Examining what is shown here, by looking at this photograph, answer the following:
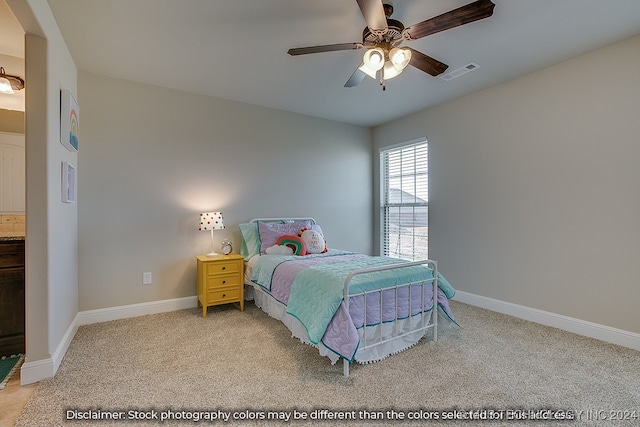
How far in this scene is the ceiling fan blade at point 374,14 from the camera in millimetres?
1677

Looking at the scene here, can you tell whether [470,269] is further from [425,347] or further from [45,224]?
[45,224]

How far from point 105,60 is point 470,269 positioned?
455 cm

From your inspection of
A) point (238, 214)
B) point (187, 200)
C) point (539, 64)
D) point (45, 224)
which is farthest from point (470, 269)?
point (45, 224)

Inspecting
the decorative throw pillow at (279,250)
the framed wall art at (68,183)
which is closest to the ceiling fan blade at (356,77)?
the decorative throw pillow at (279,250)

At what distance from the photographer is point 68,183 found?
2549 millimetres

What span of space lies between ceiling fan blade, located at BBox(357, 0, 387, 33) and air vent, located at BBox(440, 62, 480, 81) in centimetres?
150

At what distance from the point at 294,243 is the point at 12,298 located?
2.46 m

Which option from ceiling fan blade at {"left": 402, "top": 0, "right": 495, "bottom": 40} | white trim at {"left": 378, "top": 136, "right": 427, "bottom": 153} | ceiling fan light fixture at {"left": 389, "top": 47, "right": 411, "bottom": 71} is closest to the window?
white trim at {"left": 378, "top": 136, "right": 427, "bottom": 153}

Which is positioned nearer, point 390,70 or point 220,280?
point 390,70

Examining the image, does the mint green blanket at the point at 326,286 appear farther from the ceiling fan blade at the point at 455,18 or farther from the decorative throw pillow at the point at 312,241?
the ceiling fan blade at the point at 455,18

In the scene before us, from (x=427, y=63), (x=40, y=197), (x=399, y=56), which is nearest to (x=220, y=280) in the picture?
(x=40, y=197)

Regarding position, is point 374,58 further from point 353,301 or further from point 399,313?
point 399,313

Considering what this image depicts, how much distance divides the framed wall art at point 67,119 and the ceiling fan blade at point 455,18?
2631 millimetres

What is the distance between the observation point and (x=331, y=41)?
8.39 feet
